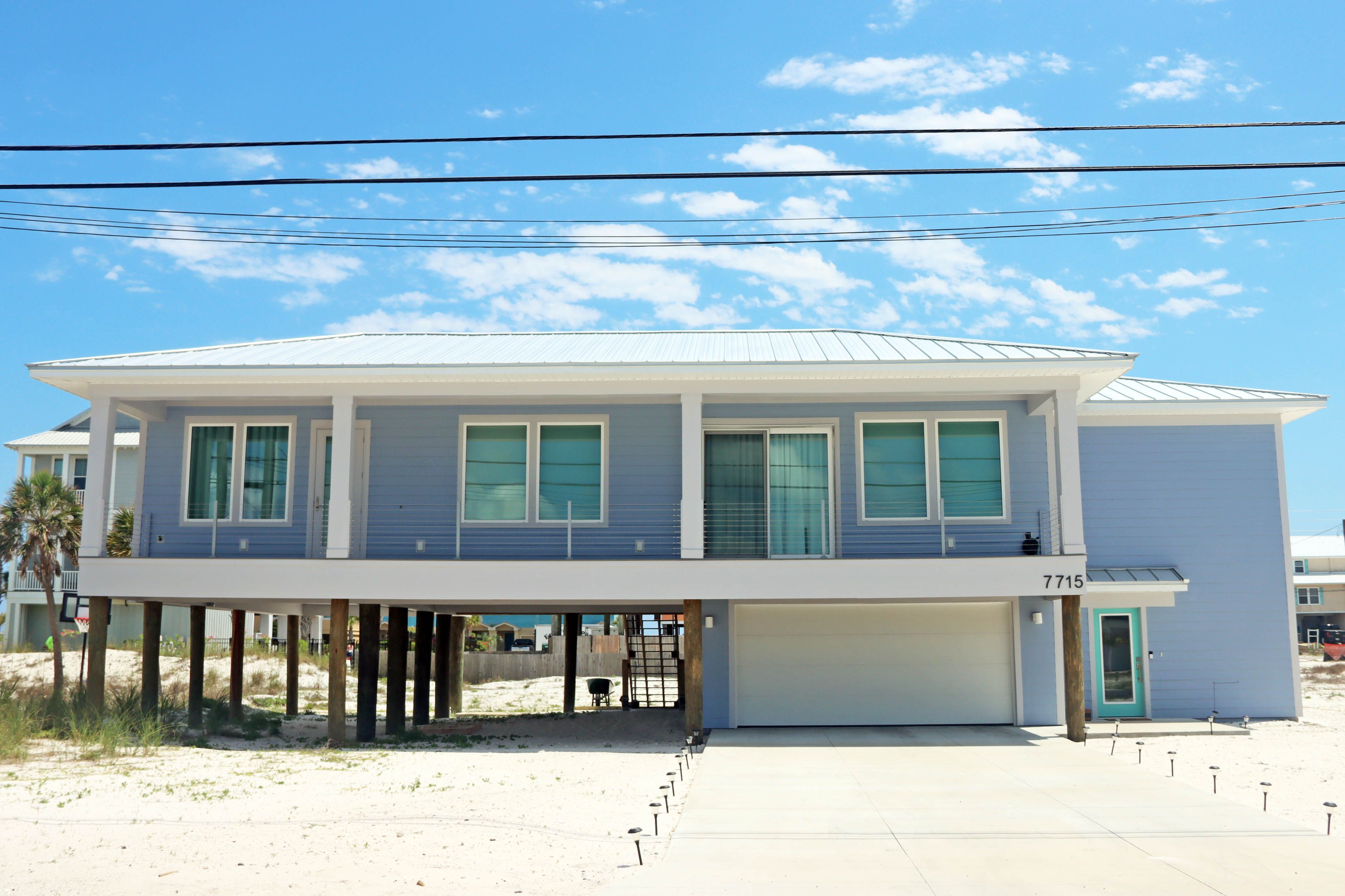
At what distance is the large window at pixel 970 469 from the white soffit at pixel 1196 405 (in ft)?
6.82

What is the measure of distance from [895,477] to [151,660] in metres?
11.4

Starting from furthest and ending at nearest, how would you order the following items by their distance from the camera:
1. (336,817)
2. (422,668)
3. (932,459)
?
(422,668), (932,459), (336,817)

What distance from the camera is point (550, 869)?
8.89 m

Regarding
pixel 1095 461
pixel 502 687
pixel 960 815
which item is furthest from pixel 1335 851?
pixel 502 687

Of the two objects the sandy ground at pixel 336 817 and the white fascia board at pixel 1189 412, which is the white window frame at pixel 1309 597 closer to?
the white fascia board at pixel 1189 412

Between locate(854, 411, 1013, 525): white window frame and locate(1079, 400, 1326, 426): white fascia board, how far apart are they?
1.98m

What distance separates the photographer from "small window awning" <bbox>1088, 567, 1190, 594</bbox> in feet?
61.1

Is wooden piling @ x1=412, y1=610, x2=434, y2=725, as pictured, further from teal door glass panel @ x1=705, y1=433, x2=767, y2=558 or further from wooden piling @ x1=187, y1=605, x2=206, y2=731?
teal door glass panel @ x1=705, y1=433, x2=767, y2=558

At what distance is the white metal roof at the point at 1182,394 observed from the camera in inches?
755

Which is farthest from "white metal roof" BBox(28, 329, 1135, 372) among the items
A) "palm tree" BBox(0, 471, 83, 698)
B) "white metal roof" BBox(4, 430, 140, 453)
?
"white metal roof" BBox(4, 430, 140, 453)

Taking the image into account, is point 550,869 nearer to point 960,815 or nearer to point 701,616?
point 960,815

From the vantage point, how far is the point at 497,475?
1806 cm

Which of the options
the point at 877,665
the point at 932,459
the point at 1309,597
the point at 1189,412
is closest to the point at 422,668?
the point at 877,665

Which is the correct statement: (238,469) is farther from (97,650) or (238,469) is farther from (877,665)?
(877,665)
